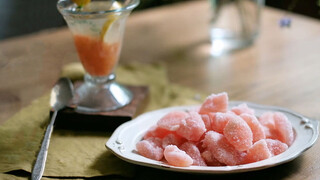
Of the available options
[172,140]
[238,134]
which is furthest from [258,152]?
[172,140]

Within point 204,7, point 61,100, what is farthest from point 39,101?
point 204,7

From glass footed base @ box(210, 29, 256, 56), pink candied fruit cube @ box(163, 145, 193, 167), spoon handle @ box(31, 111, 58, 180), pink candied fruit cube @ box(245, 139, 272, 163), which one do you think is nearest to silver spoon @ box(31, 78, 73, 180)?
spoon handle @ box(31, 111, 58, 180)

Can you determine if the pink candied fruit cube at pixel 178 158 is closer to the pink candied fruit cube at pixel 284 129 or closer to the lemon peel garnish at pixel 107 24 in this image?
the pink candied fruit cube at pixel 284 129

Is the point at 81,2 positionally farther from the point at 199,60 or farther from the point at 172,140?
the point at 199,60

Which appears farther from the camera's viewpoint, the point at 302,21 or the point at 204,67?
the point at 302,21

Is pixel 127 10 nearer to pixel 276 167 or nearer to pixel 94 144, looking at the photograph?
pixel 94 144

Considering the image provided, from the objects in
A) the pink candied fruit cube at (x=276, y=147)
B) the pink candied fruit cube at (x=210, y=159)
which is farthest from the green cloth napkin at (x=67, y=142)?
the pink candied fruit cube at (x=276, y=147)
